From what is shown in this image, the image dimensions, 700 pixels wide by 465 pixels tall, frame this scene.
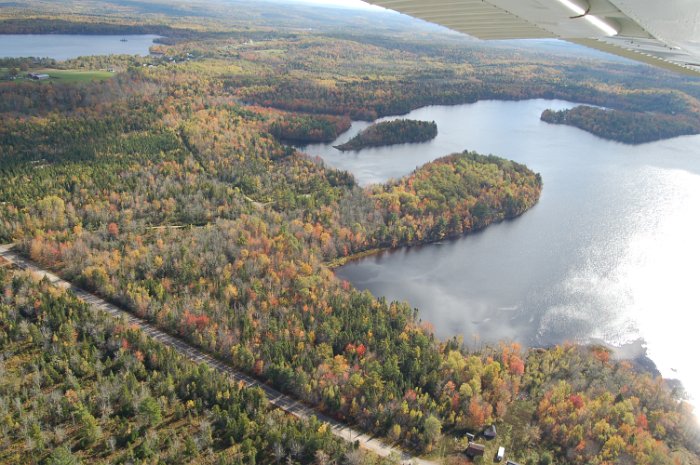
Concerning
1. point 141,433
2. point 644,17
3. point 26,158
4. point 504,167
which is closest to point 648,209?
point 504,167

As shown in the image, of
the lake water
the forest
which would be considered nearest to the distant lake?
the forest

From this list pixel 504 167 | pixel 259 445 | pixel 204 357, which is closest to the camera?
pixel 259 445

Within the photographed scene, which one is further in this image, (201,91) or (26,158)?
(201,91)

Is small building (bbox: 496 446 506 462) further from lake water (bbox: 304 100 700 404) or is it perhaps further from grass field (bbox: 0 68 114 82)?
grass field (bbox: 0 68 114 82)

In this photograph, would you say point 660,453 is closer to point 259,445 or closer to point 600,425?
point 600,425

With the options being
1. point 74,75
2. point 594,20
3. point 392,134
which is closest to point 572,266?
point 392,134

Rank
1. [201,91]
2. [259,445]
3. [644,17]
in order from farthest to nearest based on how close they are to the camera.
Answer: [201,91] < [259,445] < [644,17]
